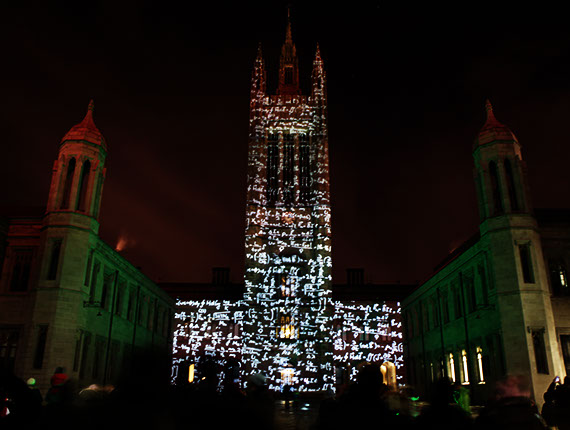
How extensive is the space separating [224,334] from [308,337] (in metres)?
9.58

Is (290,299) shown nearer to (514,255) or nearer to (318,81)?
(318,81)

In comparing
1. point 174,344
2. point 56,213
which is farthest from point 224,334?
point 56,213

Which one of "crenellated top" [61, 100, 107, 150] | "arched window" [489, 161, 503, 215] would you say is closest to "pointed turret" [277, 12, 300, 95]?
"crenellated top" [61, 100, 107, 150]

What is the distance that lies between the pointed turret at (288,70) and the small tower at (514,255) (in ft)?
122

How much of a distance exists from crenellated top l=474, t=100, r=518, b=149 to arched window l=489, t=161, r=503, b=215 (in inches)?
58.0

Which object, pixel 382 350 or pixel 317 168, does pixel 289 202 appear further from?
pixel 382 350

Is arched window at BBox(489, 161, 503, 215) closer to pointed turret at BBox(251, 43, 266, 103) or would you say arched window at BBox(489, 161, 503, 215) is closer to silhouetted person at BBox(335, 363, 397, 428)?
silhouetted person at BBox(335, 363, 397, 428)

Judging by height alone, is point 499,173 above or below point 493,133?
below

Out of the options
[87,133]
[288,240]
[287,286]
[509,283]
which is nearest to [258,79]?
[288,240]

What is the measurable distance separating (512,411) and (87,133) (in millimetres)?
31504

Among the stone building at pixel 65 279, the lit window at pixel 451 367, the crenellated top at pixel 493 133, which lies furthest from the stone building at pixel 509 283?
the stone building at pixel 65 279

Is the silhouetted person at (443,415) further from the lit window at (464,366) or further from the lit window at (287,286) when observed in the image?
the lit window at (287,286)

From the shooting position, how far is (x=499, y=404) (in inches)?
251

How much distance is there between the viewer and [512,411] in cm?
618
